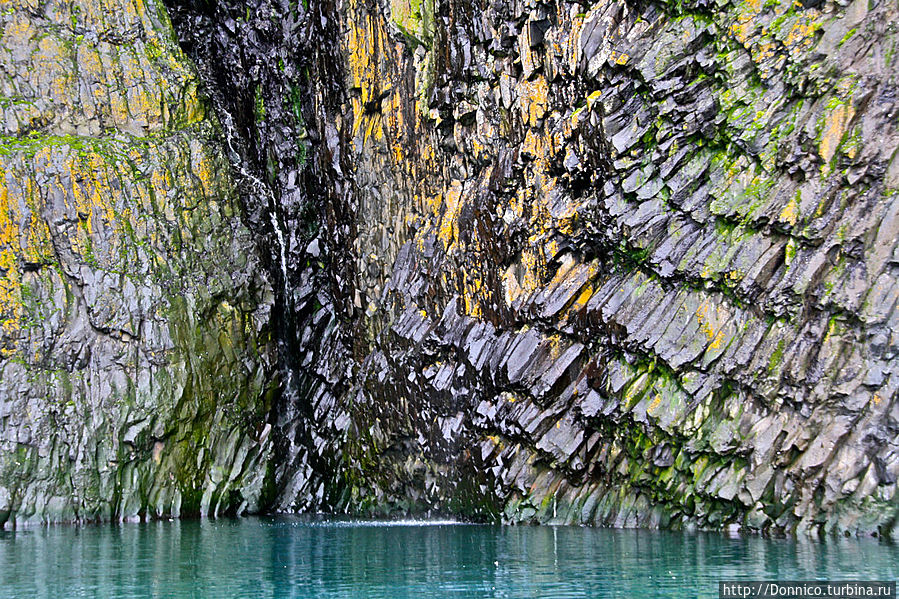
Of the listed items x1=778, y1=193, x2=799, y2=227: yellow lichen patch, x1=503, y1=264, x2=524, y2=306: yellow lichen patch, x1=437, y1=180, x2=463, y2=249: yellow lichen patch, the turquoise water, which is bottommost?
the turquoise water

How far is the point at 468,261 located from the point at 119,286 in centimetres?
864

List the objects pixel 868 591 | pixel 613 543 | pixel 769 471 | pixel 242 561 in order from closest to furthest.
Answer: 1. pixel 868 591
2. pixel 242 561
3. pixel 613 543
4. pixel 769 471

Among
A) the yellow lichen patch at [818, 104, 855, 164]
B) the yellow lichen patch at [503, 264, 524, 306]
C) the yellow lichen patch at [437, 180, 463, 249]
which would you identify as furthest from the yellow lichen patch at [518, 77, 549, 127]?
the yellow lichen patch at [818, 104, 855, 164]

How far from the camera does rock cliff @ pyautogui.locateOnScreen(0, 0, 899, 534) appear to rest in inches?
606

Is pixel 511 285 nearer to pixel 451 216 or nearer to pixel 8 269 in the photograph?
pixel 451 216

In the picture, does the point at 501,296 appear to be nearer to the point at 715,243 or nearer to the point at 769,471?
the point at 715,243

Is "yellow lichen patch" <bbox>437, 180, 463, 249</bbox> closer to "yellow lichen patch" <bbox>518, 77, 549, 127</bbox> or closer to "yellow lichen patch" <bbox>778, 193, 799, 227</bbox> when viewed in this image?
"yellow lichen patch" <bbox>518, 77, 549, 127</bbox>

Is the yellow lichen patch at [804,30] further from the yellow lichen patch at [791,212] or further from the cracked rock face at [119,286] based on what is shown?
the cracked rock face at [119,286]

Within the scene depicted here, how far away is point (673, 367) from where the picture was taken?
16688mm

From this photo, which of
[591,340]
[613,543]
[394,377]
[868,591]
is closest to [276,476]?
[394,377]

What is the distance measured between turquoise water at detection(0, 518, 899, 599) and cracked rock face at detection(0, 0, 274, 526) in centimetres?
327

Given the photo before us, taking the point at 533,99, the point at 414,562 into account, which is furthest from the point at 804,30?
the point at 414,562

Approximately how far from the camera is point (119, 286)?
21266 millimetres

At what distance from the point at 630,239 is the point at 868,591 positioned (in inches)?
369
